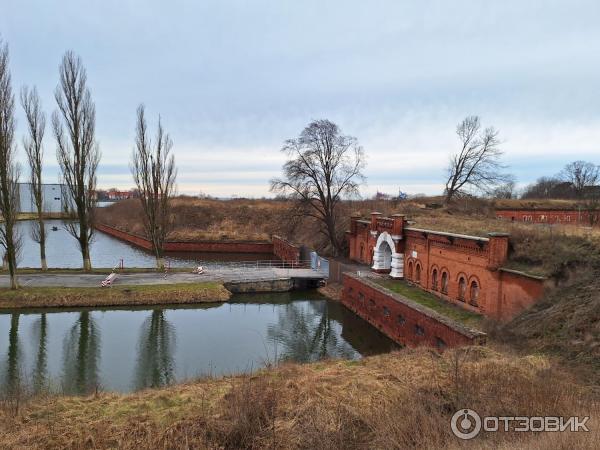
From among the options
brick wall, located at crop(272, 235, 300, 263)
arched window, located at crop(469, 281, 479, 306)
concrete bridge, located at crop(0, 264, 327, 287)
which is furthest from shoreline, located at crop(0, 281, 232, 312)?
arched window, located at crop(469, 281, 479, 306)

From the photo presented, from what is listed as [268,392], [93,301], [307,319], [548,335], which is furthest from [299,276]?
[268,392]

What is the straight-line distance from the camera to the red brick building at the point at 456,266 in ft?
45.0

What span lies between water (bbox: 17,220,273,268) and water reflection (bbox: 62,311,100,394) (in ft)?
53.0

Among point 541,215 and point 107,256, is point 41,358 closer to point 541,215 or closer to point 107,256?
point 107,256

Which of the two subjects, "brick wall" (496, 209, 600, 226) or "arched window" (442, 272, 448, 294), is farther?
"brick wall" (496, 209, 600, 226)

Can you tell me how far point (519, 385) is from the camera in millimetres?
6652

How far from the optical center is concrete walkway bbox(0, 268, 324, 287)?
Result: 22.1m

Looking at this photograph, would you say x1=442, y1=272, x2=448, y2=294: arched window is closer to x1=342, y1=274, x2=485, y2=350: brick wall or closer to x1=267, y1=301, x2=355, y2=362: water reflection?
x1=342, y1=274, x2=485, y2=350: brick wall

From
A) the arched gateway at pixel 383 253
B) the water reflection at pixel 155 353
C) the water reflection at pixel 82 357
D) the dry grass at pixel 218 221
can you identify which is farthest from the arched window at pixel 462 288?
the dry grass at pixel 218 221

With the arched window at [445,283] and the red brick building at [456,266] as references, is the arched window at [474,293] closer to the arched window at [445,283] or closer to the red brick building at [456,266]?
the red brick building at [456,266]

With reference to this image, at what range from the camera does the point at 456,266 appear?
663 inches

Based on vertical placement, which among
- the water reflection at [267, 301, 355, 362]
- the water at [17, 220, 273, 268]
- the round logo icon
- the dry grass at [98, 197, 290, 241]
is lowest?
the water reflection at [267, 301, 355, 362]

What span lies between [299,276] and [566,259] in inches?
614
